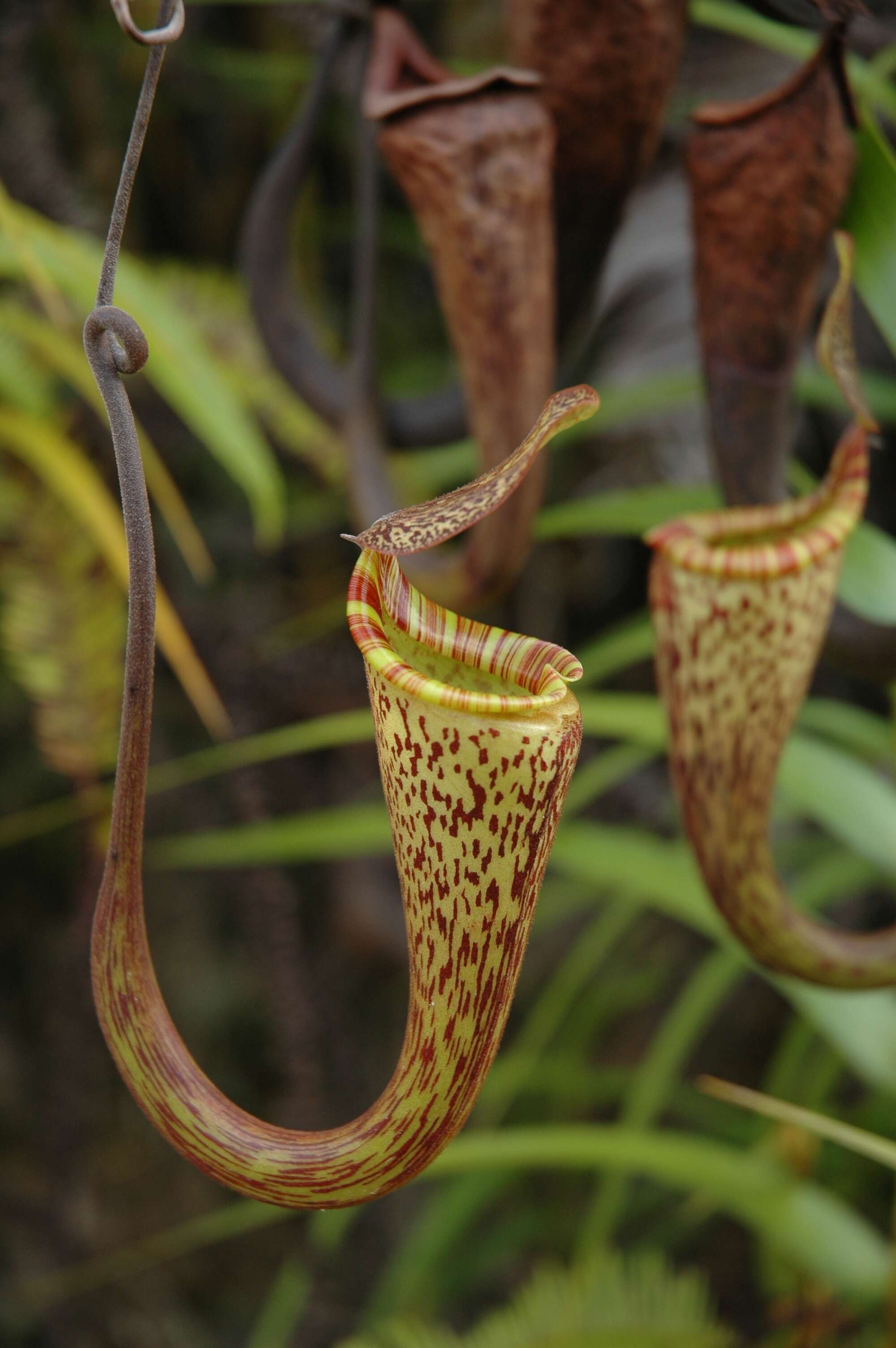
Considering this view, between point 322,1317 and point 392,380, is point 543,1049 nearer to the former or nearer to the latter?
point 322,1317

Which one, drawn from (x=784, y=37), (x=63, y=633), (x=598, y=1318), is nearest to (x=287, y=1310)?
(x=598, y=1318)

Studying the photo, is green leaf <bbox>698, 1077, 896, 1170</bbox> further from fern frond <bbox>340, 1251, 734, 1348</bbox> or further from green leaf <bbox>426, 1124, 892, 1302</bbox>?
fern frond <bbox>340, 1251, 734, 1348</bbox>

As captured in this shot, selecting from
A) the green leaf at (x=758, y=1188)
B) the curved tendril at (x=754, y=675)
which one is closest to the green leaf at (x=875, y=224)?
the curved tendril at (x=754, y=675)

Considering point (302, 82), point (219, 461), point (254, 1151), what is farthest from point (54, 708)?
point (302, 82)

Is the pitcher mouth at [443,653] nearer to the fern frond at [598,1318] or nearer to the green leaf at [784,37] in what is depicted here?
the green leaf at [784,37]

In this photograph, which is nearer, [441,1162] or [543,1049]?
[441,1162]

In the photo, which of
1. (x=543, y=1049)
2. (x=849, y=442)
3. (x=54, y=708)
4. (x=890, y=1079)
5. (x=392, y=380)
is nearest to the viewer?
(x=849, y=442)
